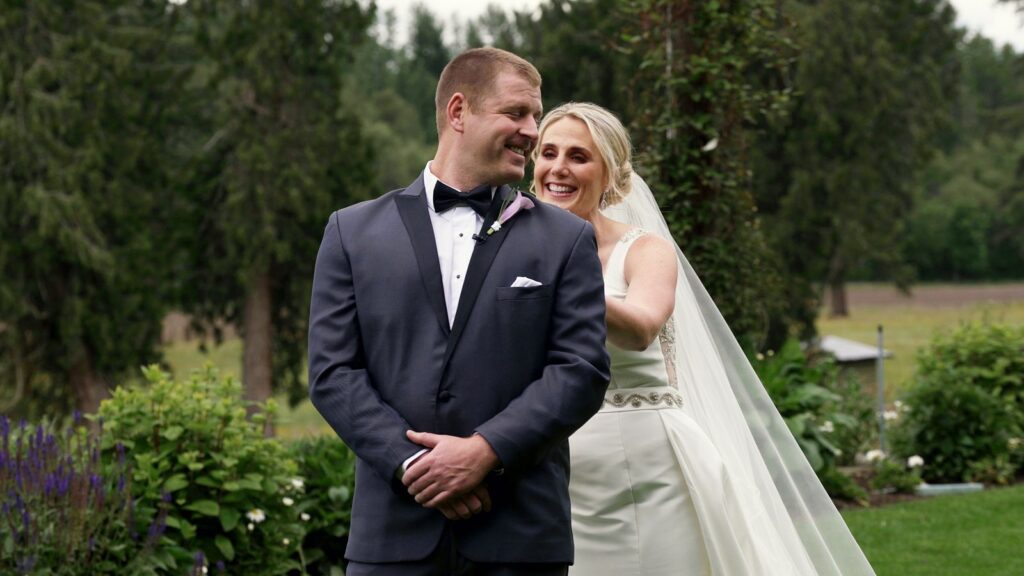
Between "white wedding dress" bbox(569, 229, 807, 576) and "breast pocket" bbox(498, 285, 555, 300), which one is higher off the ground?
"breast pocket" bbox(498, 285, 555, 300)

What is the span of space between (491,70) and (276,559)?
3430 millimetres

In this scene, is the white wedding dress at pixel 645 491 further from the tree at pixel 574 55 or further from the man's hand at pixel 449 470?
the tree at pixel 574 55

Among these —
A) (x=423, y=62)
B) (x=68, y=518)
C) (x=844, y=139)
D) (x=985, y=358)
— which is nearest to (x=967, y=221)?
(x=423, y=62)

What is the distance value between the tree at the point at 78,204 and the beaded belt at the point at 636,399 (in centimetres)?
1998

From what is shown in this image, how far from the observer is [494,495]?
9.02ft

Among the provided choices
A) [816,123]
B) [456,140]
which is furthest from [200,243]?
[456,140]

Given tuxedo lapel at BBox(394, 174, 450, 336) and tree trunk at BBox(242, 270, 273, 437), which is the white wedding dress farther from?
tree trunk at BBox(242, 270, 273, 437)

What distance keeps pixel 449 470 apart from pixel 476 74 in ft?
2.72

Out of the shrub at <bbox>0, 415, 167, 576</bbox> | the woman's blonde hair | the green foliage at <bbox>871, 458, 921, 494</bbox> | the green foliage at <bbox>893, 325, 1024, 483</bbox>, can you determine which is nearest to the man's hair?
the woman's blonde hair

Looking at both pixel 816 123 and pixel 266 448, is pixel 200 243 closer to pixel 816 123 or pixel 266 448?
pixel 816 123

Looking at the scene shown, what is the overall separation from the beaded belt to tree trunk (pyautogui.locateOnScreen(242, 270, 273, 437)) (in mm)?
21809

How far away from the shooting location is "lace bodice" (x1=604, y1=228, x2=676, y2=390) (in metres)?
3.93

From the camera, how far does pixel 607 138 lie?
4043 millimetres

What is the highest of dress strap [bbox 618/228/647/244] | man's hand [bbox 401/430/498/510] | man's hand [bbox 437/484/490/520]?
dress strap [bbox 618/228/647/244]
